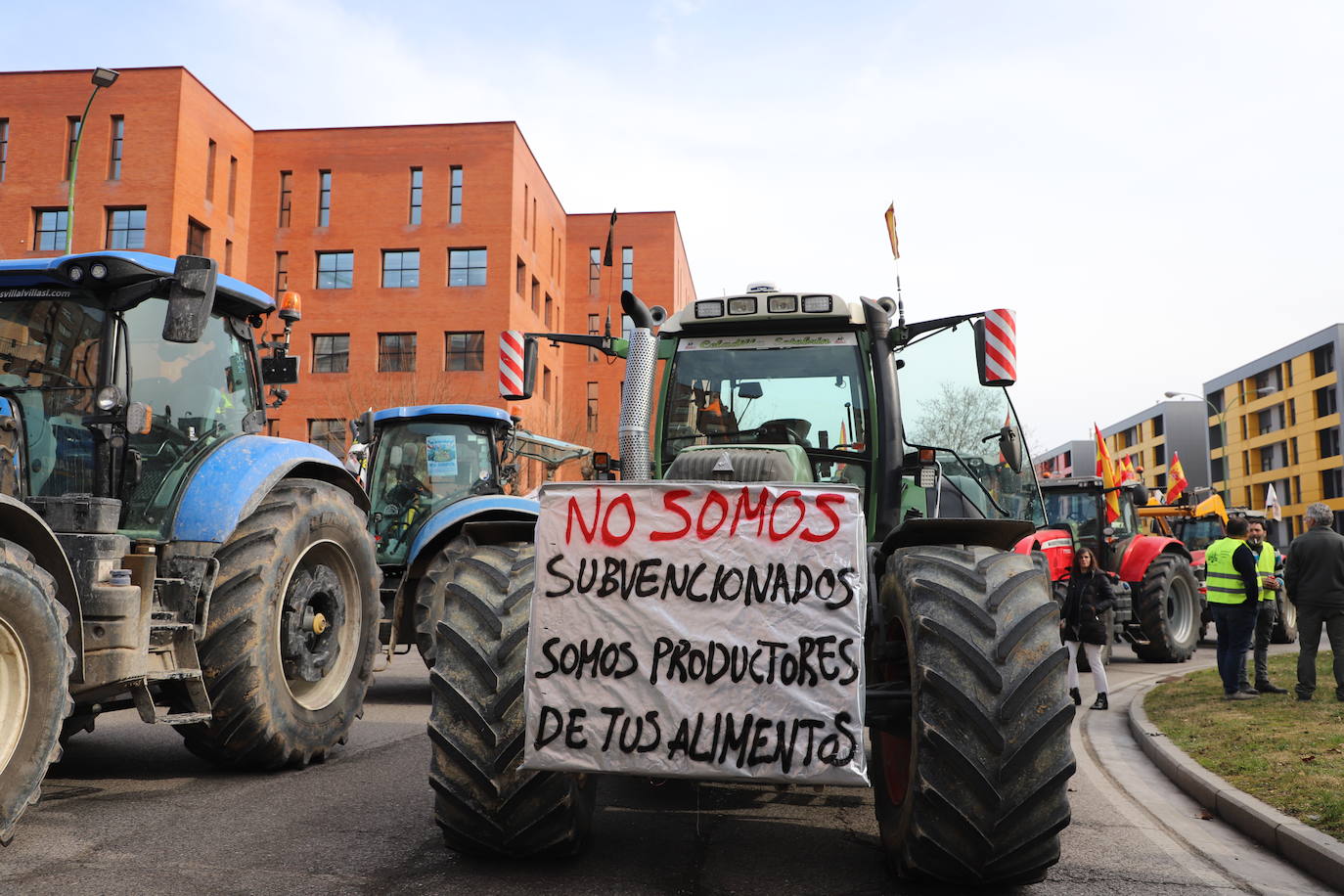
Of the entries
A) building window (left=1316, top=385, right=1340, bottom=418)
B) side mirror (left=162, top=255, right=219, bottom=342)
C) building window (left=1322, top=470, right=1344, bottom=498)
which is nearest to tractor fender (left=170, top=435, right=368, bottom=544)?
side mirror (left=162, top=255, right=219, bottom=342)

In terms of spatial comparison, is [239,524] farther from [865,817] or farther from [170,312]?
[865,817]

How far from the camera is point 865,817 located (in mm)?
5375

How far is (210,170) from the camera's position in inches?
1460

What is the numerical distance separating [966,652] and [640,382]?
2507mm

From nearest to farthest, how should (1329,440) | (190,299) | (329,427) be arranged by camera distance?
(190,299)
(329,427)
(1329,440)

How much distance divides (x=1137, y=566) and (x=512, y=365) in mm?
11291

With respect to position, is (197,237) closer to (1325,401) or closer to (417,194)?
(417,194)

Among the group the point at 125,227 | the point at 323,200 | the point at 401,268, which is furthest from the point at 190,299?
the point at 323,200

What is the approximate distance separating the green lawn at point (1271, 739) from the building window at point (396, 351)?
32.2 m

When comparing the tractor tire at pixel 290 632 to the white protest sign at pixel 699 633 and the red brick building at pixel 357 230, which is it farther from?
the red brick building at pixel 357 230

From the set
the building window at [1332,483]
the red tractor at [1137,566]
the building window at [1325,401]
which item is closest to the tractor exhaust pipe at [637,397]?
the red tractor at [1137,566]

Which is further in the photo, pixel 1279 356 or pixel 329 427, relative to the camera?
pixel 1279 356

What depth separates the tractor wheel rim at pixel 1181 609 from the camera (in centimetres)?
1620

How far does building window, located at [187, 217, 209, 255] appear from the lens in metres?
35.8
